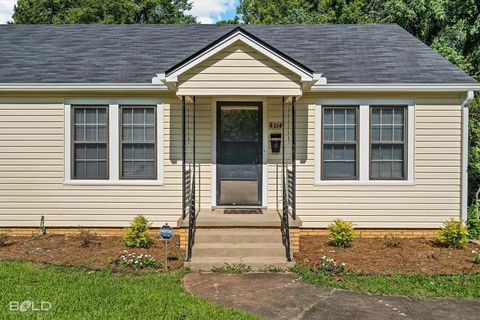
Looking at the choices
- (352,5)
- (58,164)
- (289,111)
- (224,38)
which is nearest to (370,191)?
(289,111)

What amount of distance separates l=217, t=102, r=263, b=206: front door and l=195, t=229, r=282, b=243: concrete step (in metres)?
1.46

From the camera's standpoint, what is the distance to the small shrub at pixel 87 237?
791cm

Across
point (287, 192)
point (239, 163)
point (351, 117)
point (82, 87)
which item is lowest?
point (287, 192)

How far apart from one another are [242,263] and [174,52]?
576 centimetres

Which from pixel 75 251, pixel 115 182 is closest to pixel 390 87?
pixel 115 182

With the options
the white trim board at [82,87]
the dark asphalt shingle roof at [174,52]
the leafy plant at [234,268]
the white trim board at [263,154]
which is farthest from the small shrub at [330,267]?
the white trim board at [82,87]

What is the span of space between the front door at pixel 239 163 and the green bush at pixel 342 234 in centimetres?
175

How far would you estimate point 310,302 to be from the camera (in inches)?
205

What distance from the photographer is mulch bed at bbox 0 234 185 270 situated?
6996 mm

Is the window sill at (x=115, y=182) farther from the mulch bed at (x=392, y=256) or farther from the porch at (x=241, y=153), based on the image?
the mulch bed at (x=392, y=256)

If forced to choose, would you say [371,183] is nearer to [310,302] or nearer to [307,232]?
[307,232]

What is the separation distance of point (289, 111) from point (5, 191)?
629cm

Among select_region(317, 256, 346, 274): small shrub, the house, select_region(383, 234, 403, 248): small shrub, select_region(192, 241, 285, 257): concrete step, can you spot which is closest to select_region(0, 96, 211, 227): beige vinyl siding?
the house

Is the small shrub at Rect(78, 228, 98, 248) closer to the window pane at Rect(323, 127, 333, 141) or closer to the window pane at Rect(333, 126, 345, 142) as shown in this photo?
the window pane at Rect(323, 127, 333, 141)
